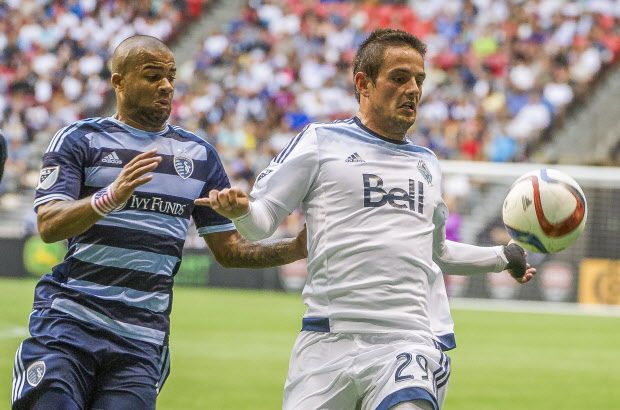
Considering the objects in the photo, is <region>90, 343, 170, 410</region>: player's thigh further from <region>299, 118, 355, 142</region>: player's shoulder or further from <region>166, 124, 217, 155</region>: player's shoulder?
<region>299, 118, 355, 142</region>: player's shoulder

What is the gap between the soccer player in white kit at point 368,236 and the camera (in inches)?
210

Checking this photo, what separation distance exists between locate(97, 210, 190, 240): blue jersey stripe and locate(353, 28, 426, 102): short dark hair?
1108 mm

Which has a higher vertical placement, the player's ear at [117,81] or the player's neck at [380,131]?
the player's ear at [117,81]

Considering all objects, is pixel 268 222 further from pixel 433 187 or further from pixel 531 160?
pixel 531 160

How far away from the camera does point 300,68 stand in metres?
27.1

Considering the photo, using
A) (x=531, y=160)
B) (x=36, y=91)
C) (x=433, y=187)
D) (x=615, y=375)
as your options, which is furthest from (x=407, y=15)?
(x=433, y=187)

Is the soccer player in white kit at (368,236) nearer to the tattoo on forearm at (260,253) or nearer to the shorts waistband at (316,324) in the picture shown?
the shorts waistband at (316,324)

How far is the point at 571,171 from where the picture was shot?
21688 millimetres

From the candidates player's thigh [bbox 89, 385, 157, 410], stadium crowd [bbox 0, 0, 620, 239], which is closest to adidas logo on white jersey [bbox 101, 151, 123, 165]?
player's thigh [bbox 89, 385, 157, 410]

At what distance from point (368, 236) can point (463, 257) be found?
0.80m

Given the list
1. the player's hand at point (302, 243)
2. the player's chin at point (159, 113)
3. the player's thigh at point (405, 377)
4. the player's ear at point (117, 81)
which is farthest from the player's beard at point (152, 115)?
the player's thigh at point (405, 377)

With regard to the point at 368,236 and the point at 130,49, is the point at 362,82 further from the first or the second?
the point at 130,49

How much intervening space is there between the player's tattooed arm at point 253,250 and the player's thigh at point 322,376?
524mm

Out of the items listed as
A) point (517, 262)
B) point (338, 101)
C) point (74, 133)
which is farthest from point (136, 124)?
point (338, 101)
